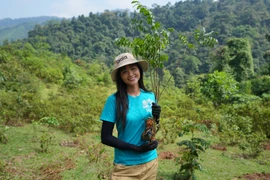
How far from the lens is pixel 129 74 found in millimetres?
1801

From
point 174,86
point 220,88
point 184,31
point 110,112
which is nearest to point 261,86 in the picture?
point 220,88

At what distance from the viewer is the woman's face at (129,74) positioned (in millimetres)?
1804

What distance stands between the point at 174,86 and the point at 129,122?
21969mm

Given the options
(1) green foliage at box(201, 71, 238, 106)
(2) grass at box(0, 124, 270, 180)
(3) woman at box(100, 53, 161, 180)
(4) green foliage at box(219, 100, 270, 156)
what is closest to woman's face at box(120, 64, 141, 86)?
(3) woman at box(100, 53, 161, 180)

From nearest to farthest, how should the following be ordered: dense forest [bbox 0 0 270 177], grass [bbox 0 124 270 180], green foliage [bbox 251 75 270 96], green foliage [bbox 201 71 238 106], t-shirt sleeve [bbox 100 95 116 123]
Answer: t-shirt sleeve [bbox 100 95 116 123] < grass [bbox 0 124 270 180] < dense forest [bbox 0 0 270 177] < green foliage [bbox 201 71 238 106] < green foliage [bbox 251 75 270 96]

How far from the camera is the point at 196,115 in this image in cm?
895

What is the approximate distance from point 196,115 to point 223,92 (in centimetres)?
219

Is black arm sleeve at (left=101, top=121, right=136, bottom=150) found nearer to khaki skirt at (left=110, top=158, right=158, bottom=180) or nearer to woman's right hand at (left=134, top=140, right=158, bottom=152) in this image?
woman's right hand at (left=134, top=140, right=158, bottom=152)

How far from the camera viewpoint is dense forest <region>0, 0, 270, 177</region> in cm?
541

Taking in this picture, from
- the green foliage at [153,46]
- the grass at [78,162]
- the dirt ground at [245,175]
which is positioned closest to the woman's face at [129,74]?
the green foliage at [153,46]

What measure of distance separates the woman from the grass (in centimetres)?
223

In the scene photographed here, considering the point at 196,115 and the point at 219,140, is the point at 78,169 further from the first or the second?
the point at 196,115

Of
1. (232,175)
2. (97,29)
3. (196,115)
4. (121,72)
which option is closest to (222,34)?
(97,29)

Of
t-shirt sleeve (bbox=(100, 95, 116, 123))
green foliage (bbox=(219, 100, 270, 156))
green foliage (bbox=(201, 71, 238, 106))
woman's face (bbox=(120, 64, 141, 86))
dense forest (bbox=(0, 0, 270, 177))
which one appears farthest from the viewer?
green foliage (bbox=(201, 71, 238, 106))
